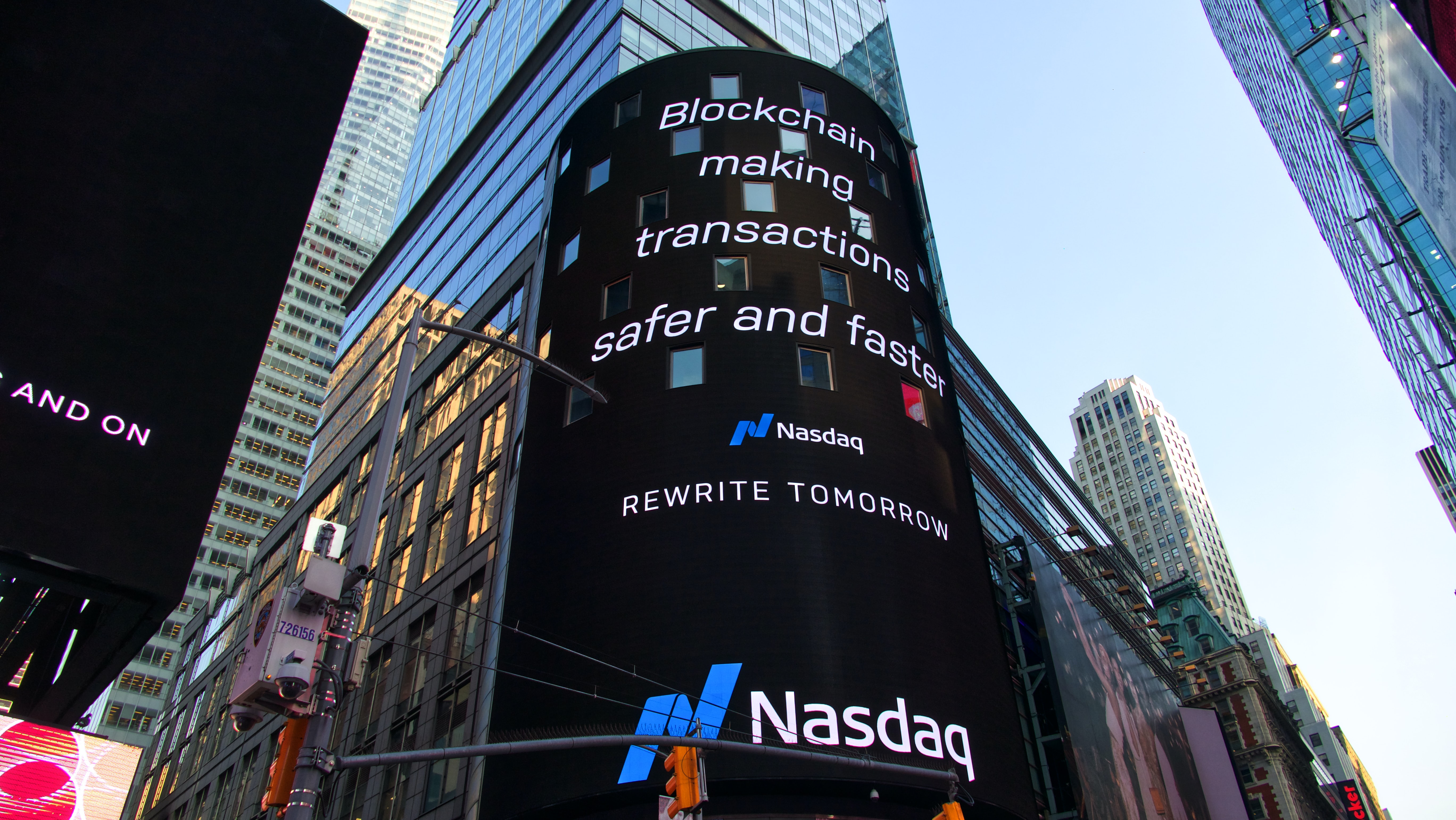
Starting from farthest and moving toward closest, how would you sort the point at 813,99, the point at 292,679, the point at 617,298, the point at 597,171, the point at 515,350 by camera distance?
the point at 813,99 → the point at 597,171 → the point at 617,298 → the point at 515,350 → the point at 292,679

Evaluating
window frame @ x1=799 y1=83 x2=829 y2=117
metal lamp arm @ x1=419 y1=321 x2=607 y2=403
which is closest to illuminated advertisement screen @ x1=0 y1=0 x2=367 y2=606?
metal lamp arm @ x1=419 y1=321 x2=607 y2=403

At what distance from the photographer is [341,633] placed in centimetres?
1236

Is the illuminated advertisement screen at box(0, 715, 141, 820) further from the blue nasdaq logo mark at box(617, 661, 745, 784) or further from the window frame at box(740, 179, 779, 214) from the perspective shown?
the window frame at box(740, 179, 779, 214)

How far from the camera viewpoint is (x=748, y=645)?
27281 millimetres

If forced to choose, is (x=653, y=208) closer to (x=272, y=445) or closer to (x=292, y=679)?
(x=292, y=679)

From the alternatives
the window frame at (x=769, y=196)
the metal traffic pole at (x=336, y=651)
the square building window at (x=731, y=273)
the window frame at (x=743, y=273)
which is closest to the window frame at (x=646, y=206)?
the window frame at (x=769, y=196)

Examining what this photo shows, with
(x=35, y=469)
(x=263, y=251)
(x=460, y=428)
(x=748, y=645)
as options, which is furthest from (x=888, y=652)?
(x=460, y=428)

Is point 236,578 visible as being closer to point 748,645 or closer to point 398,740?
point 398,740

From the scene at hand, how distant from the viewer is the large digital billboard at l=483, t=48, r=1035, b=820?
2670 cm

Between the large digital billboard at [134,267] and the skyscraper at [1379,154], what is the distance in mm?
38095

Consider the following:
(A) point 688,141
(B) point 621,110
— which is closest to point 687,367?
(A) point 688,141

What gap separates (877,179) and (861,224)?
388 cm

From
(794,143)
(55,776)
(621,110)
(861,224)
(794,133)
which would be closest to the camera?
(55,776)

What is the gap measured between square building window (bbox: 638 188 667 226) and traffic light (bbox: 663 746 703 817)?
26.8 meters
